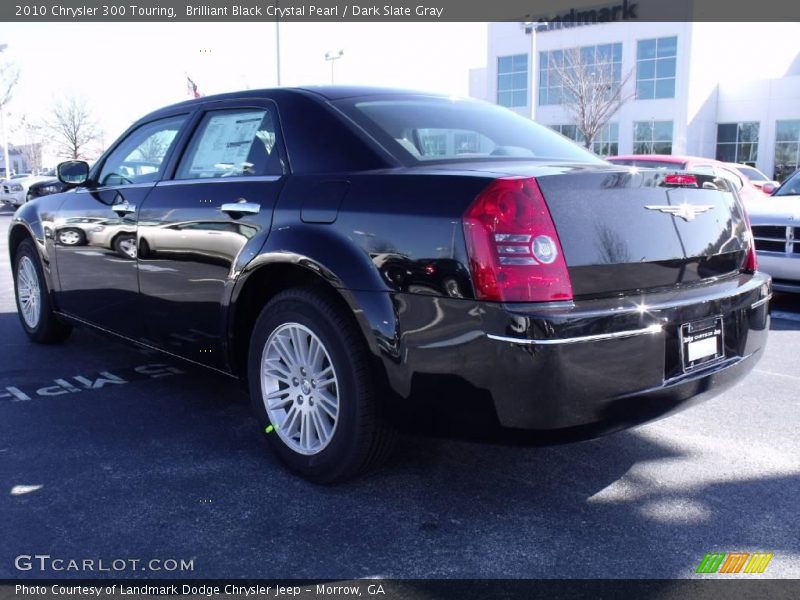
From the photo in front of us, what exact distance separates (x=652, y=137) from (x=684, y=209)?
4049cm

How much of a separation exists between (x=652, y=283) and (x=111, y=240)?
3.01 m

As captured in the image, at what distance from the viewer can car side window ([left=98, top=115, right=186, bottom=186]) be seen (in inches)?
172

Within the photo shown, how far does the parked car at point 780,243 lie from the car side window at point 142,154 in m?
5.37

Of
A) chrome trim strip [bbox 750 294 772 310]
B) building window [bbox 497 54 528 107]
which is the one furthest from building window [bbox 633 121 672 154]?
chrome trim strip [bbox 750 294 772 310]

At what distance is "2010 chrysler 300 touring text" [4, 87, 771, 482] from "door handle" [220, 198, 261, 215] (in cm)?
1

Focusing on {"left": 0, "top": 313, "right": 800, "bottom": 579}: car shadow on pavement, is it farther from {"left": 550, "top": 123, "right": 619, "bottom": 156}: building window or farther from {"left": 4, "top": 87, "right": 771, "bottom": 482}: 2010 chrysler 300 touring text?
{"left": 550, "top": 123, "right": 619, "bottom": 156}: building window

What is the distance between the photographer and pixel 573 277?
2703 mm

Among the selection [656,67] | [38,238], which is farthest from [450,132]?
[656,67]

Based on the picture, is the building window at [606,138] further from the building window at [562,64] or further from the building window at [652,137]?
the building window at [562,64]

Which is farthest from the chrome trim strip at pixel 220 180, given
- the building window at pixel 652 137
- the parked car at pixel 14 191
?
the building window at pixel 652 137

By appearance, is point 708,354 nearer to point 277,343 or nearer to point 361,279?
point 361,279

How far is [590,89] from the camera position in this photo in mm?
36938

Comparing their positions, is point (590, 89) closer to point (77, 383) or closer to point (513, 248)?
point (77, 383)

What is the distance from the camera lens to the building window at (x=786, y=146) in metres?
39.2
